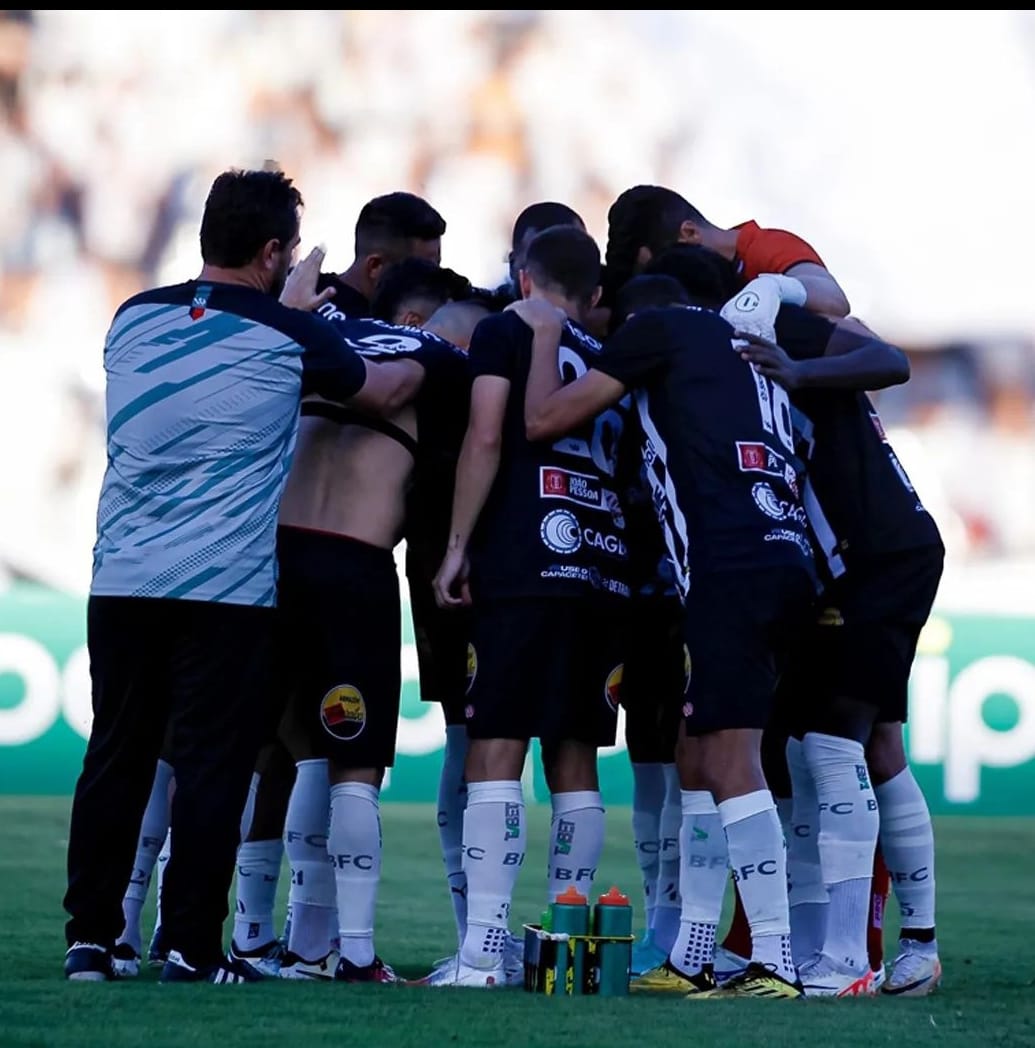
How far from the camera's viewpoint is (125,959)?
4.75 metres

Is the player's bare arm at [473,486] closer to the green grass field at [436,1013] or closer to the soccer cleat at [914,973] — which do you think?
the green grass field at [436,1013]

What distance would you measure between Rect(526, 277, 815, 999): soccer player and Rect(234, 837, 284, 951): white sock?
1016 millimetres

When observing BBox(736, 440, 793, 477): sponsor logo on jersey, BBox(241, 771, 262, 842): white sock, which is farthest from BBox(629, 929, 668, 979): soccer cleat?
BBox(736, 440, 793, 477): sponsor logo on jersey

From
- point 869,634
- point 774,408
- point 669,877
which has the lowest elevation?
point 669,877

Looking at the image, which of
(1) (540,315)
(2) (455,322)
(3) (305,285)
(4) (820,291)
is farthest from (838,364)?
(3) (305,285)

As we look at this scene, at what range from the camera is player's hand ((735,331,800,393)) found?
15.1ft

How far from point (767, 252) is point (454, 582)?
1.31 metres

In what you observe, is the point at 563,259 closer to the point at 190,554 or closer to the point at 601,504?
the point at 601,504

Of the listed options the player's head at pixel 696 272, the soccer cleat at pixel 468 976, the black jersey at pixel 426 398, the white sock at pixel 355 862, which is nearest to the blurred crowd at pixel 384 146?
the black jersey at pixel 426 398

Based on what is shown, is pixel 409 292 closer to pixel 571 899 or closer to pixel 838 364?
pixel 838 364

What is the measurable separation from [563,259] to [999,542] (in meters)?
8.93

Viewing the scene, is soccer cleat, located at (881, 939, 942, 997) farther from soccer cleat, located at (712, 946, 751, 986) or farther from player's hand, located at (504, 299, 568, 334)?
player's hand, located at (504, 299, 568, 334)

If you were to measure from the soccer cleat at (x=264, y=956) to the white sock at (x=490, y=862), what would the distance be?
552mm

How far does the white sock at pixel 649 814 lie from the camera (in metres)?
5.39
